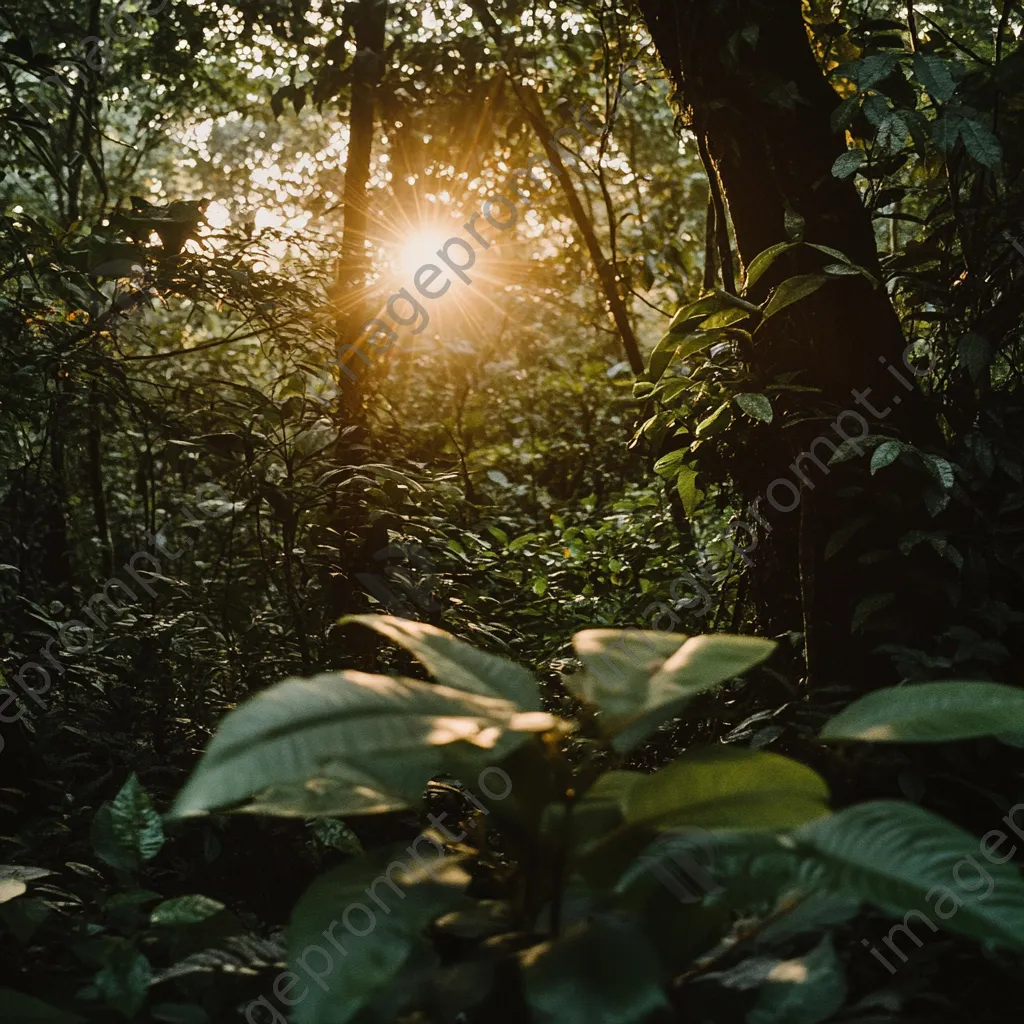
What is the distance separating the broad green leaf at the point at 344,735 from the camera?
813 mm

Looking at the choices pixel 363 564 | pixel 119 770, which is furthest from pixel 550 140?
pixel 119 770

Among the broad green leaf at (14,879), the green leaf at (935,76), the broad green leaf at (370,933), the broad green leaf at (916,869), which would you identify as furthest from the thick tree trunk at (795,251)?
the broad green leaf at (14,879)

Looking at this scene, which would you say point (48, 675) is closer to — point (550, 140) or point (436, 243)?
point (436, 243)

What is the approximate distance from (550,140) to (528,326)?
267 cm

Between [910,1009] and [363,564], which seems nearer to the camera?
[910,1009]

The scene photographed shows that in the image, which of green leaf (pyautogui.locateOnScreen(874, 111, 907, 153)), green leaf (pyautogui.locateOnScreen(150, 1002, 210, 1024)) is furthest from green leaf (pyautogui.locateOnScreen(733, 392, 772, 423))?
green leaf (pyautogui.locateOnScreen(150, 1002, 210, 1024))

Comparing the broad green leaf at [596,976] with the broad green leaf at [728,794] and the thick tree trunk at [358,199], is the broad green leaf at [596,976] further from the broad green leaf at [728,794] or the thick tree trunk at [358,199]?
the thick tree trunk at [358,199]

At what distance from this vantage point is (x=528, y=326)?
23.8 ft

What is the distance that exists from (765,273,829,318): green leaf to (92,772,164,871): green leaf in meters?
1.48

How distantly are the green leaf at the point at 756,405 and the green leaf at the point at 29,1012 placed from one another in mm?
1541

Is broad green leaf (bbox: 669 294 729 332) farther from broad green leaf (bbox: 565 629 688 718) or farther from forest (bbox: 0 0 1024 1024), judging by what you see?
broad green leaf (bbox: 565 629 688 718)

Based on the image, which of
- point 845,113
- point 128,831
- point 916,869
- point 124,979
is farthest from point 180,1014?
point 845,113

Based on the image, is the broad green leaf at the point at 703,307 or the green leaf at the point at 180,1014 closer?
the green leaf at the point at 180,1014

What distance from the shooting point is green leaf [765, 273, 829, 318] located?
191 cm
